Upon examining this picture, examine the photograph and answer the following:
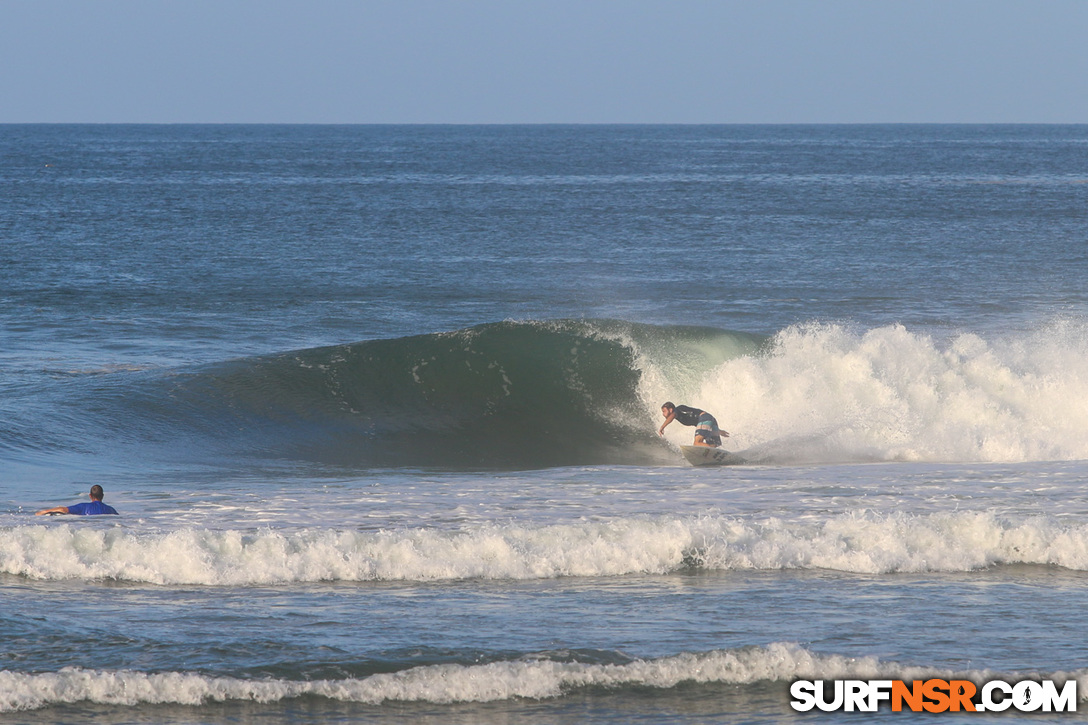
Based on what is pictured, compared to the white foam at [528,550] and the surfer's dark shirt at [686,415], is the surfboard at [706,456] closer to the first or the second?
the surfer's dark shirt at [686,415]

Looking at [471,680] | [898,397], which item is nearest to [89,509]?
[471,680]

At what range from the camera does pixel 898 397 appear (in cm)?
1706

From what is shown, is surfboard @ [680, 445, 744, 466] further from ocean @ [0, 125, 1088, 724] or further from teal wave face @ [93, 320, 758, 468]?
teal wave face @ [93, 320, 758, 468]

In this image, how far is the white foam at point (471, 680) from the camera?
21.7 ft

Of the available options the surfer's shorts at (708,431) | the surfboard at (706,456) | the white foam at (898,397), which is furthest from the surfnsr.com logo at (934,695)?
the white foam at (898,397)

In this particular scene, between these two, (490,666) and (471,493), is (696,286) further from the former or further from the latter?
(490,666)

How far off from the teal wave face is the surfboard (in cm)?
110

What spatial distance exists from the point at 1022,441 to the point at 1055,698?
9541 mm

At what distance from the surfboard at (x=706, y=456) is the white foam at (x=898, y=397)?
2.95ft

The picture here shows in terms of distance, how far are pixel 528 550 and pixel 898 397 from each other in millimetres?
9558

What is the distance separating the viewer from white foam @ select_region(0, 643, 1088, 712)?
6629mm

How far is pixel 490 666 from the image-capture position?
22.6ft

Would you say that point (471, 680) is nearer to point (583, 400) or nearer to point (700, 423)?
point (700, 423)

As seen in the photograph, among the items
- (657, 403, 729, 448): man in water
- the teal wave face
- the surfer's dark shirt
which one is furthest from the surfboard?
the teal wave face
